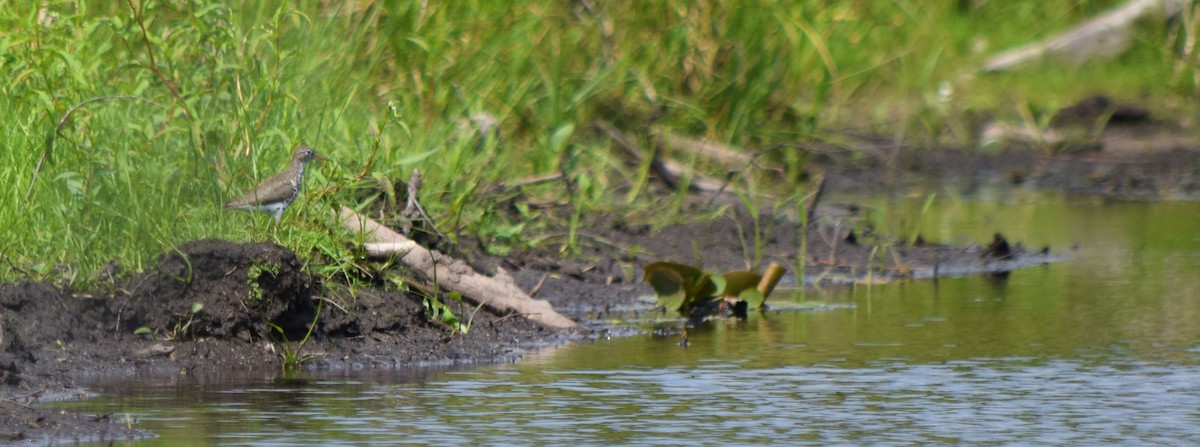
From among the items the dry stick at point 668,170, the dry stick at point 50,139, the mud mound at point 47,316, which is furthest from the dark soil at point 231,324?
the dry stick at point 668,170

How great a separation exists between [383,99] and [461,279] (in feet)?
8.29

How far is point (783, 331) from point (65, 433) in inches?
117

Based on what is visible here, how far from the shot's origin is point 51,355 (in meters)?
6.09

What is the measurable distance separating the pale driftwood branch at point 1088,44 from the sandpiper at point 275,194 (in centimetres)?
1136

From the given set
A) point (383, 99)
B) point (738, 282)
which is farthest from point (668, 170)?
point (738, 282)

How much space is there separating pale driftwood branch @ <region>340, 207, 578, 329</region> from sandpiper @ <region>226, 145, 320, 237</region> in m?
0.41

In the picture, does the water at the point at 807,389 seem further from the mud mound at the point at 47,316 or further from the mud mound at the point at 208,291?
the mud mound at the point at 47,316

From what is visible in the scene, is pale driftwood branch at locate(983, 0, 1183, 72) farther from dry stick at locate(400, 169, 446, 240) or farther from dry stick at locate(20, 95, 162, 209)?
dry stick at locate(20, 95, 162, 209)

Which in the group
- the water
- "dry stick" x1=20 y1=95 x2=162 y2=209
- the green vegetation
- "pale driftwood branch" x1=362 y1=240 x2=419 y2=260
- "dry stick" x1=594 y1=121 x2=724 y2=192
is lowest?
the water

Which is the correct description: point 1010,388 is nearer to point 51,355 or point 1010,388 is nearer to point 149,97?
point 51,355

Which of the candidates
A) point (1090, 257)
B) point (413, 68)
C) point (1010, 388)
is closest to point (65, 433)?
point (1010, 388)

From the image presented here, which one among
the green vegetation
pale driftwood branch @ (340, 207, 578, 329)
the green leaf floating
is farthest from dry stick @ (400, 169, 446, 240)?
the green leaf floating

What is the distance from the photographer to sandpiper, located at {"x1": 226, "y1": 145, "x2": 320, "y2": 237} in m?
6.40

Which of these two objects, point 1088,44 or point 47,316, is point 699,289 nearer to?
point 47,316
